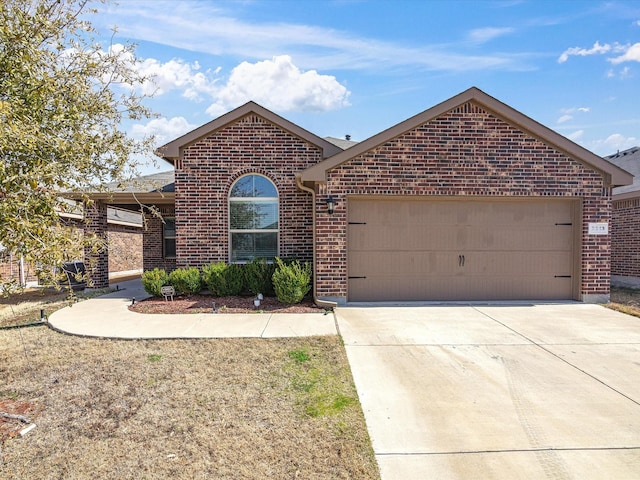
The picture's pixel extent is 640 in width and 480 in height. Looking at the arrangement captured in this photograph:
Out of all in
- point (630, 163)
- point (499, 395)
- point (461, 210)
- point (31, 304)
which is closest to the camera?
point (499, 395)

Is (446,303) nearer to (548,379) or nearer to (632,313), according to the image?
(632,313)

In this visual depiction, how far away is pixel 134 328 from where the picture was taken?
22.3ft

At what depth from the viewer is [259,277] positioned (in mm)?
9164

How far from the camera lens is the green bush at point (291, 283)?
8227 mm

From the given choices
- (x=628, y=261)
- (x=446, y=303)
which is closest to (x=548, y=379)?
(x=446, y=303)

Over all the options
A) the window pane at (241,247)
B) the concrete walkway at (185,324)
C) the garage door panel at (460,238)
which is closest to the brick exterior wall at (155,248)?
the window pane at (241,247)

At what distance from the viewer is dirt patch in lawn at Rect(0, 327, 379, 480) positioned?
303 cm

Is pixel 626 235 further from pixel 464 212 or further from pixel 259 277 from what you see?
pixel 259 277

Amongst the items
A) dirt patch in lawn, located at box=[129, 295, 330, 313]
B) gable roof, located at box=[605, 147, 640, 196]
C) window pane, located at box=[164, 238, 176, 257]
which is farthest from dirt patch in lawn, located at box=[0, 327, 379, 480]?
gable roof, located at box=[605, 147, 640, 196]

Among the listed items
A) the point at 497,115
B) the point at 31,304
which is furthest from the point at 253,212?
the point at 497,115

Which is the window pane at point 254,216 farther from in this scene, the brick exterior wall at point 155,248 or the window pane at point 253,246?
the brick exterior wall at point 155,248

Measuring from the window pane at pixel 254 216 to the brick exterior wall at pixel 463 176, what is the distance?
1.85m

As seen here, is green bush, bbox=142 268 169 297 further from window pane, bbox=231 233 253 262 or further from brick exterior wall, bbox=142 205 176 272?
brick exterior wall, bbox=142 205 176 272

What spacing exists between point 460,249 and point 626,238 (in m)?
6.75
